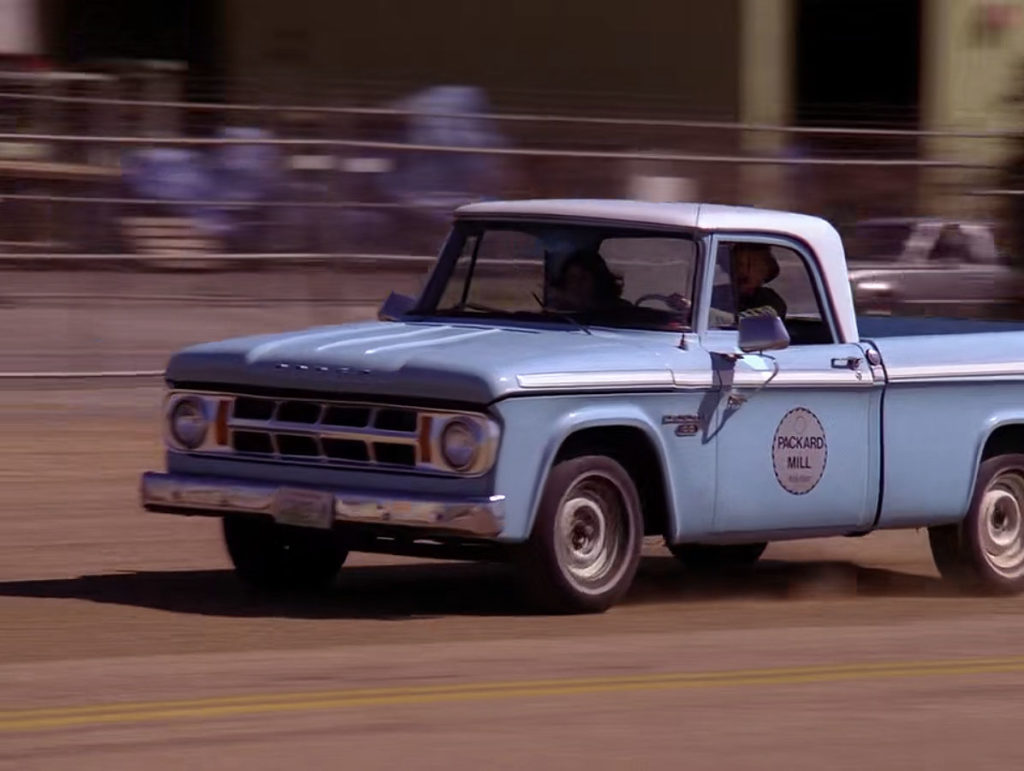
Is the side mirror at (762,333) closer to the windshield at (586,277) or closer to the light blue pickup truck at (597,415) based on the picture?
the light blue pickup truck at (597,415)

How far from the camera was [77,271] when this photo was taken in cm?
1777

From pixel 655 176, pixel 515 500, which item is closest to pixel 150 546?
pixel 515 500

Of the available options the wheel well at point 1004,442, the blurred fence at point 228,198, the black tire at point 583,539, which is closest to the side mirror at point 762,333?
the black tire at point 583,539

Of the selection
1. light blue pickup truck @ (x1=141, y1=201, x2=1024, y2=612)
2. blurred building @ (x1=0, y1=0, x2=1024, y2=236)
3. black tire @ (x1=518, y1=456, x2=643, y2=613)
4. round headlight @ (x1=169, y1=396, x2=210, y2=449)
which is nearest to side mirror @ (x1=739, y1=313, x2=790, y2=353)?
light blue pickup truck @ (x1=141, y1=201, x2=1024, y2=612)

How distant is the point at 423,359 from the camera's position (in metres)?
9.07

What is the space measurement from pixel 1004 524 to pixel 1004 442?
15.2 inches

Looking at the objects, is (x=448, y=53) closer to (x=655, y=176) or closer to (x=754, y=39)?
(x=754, y=39)

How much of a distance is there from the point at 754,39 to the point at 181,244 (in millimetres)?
13134

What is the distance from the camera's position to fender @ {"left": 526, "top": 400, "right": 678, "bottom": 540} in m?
9.12

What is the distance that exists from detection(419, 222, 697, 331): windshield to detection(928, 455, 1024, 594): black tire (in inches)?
77.3

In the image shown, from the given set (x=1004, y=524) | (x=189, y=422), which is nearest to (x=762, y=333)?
(x=1004, y=524)

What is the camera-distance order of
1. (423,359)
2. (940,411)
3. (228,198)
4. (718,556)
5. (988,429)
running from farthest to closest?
(228,198)
(718,556)
(988,429)
(940,411)
(423,359)

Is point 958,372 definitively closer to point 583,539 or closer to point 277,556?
point 583,539

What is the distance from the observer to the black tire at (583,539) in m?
9.20
